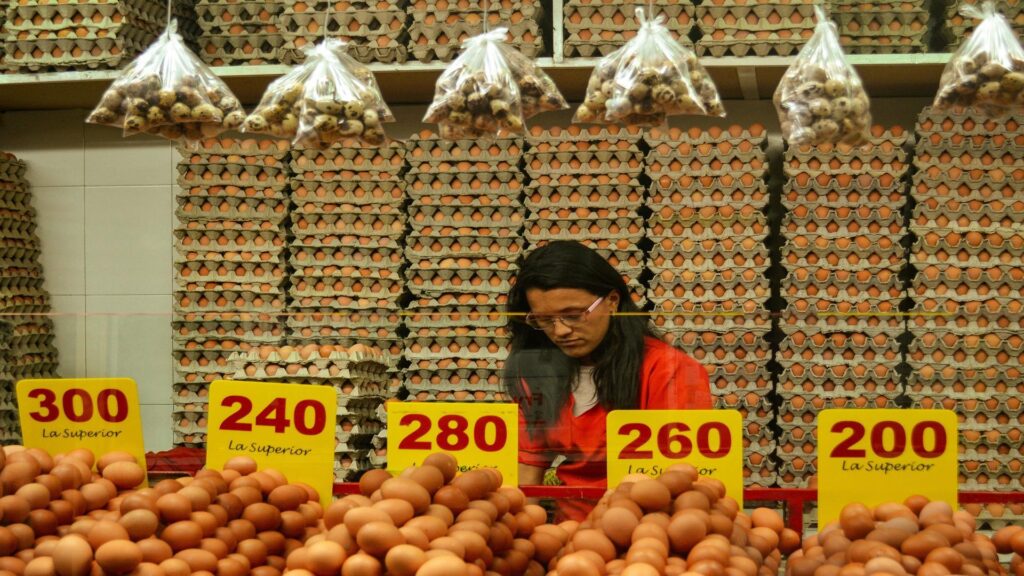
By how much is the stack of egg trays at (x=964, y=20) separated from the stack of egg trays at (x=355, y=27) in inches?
73.9

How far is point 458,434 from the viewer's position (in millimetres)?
1924

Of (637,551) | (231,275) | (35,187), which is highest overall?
(35,187)

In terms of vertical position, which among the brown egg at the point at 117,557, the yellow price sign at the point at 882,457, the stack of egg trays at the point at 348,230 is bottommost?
the brown egg at the point at 117,557

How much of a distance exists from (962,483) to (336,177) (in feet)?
8.66

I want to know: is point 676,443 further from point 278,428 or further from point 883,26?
point 883,26

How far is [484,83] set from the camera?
2438mm

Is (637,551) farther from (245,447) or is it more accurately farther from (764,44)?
(764,44)

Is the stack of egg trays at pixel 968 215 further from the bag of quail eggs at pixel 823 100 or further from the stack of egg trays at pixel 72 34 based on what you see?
the stack of egg trays at pixel 72 34

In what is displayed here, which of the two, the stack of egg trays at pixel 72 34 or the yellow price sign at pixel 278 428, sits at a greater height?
the stack of egg trays at pixel 72 34

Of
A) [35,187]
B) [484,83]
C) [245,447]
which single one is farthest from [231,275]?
[245,447]

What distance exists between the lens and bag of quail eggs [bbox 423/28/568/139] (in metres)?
2.44

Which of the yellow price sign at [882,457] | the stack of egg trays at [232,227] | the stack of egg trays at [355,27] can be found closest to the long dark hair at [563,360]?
the yellow price sign at [882,457]

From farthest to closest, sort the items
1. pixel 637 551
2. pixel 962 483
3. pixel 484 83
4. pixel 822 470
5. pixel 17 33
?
1. pixel 17 33
2. pixel 484 83
3. pixel 962 483
4. pixel 822 470
5. pixel 637 551

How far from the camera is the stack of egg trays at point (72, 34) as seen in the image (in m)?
3.98
